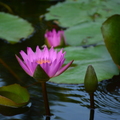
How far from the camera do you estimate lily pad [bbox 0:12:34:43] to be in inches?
76.1

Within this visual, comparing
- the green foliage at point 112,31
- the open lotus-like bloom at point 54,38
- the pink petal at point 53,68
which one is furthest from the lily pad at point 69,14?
the pink petal at point 53,68

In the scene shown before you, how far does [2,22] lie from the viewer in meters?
2.11

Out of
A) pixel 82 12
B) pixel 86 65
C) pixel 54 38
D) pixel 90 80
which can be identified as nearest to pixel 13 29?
pixel 54 38

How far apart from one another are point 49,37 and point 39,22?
0.71 metres

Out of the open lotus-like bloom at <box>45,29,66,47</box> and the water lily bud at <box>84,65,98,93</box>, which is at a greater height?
the open lotus-like bloom at <box>45,29,66,47</box>

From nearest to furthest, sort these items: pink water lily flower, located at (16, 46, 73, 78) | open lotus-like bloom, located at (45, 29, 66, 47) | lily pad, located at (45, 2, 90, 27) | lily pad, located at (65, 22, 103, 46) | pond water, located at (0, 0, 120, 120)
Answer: pink water lily flower, located at (16, 46, 73, 78), pond water, located at (0, 0, 120, 120), open lotus-like bloom, located at (45, 29, 66, 47), lily pad, located at (65, 22, 103, 46), lily pad, located at (45, 2, 90, 27)

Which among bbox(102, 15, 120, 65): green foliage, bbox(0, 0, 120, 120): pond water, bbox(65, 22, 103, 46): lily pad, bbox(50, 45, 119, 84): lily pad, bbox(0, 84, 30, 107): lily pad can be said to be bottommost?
bbox(0, 0, 120, 120): pond water

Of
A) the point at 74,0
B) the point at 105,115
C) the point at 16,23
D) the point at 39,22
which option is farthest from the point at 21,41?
the point at 105,115

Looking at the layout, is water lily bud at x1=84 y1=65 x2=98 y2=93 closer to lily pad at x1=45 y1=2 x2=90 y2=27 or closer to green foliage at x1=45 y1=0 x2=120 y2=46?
green foliage at x1=45 y1=0 x2=120 y2=46

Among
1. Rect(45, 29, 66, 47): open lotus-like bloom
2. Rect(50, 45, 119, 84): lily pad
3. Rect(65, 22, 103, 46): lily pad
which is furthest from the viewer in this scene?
Rect(65, 22, 103, 46): lily pad

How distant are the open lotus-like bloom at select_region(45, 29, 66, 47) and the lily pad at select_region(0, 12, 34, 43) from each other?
0.87 ft

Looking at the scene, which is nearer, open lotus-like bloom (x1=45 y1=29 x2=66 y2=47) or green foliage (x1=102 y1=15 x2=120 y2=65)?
green foliage (x1=102 y1=15 x2=120 y2=65)

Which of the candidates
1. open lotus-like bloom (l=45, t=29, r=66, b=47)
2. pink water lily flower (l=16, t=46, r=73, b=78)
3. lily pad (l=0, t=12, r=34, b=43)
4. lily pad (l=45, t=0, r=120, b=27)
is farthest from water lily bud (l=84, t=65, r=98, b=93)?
lily pad (l=45, t=0, r=120, b=27)

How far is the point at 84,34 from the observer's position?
193cm
